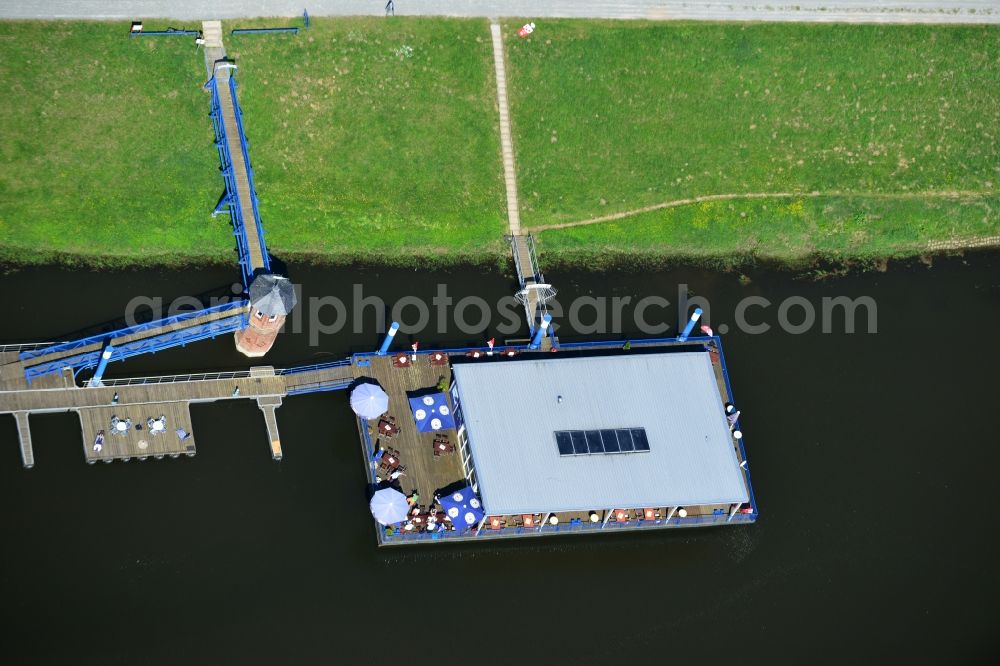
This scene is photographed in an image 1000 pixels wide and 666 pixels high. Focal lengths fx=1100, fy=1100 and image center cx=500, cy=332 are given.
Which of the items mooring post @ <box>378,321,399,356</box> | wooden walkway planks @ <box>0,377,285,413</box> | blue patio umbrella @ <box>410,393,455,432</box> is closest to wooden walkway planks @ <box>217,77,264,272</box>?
wooden walkway planks @ <box>0,377,285,413</box>

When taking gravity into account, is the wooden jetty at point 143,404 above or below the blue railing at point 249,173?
below

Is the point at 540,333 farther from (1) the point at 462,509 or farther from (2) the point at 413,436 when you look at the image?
(1) the point at 462,509

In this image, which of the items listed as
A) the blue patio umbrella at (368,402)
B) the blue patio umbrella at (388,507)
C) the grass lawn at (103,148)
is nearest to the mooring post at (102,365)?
the grass lawn at (103,148)

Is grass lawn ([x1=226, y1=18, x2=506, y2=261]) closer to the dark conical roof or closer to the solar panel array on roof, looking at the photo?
the dark conical roof

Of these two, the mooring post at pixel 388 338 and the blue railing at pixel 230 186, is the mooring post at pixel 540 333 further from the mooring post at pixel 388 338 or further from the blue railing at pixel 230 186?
the blue railing at pixel 230 186

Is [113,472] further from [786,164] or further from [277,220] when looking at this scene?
[786,164]

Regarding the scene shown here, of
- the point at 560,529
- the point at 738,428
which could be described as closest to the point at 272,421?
the point at 560,529

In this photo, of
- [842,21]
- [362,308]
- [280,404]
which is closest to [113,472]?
[280,404]
